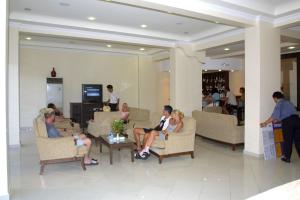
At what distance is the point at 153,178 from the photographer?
4555mm

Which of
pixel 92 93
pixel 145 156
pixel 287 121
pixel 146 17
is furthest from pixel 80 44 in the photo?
pixel 287 121

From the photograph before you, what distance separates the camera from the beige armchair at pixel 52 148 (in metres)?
4.70

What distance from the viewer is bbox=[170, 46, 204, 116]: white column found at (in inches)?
341

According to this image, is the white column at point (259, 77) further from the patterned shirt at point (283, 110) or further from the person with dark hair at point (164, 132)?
the person with dark hair at point (164, 132)

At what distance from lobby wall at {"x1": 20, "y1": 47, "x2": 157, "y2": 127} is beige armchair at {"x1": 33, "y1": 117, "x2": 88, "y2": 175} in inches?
210

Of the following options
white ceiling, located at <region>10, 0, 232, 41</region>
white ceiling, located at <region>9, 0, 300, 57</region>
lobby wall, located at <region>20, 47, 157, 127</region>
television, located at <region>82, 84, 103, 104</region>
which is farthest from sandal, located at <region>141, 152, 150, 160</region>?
lobby wall, located at <region>20, 47, 157, 127</region>

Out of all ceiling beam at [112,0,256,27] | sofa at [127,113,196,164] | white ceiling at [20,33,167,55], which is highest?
white ceiling at [20,33,167,55]

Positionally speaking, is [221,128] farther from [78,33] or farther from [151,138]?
[78,33]

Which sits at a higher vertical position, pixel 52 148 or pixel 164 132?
pixel 164 132

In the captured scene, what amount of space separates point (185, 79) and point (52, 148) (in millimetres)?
5237

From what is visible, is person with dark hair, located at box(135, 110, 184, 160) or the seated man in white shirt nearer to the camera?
person with dark hair, located at box(135, 110, 184, 160)

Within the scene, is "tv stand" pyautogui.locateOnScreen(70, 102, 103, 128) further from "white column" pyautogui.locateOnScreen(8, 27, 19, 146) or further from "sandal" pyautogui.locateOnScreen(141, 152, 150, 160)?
"sandal" pyautogui.locateOnScreen(141, 152, 150, 160)
